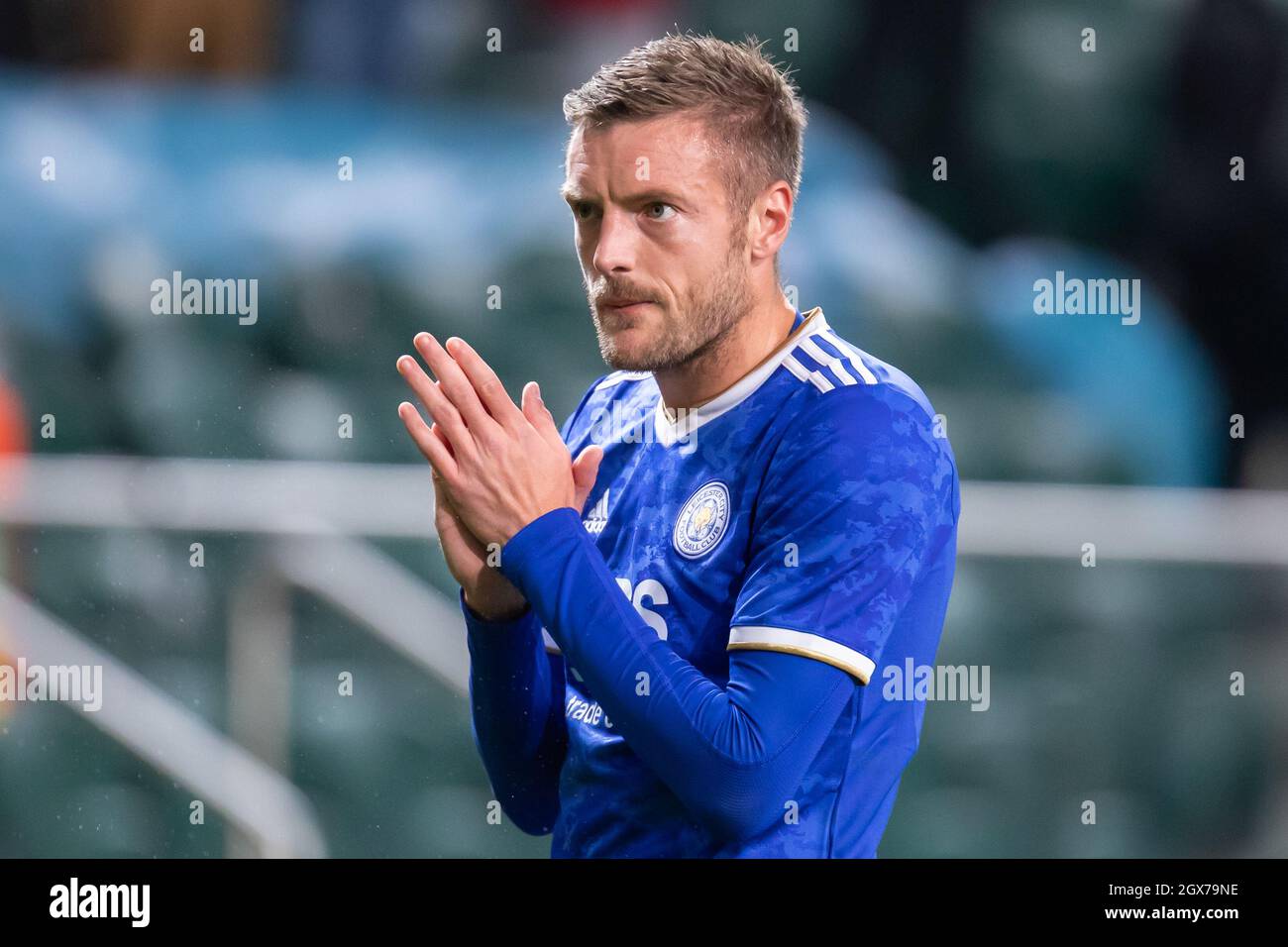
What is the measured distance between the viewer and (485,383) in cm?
158

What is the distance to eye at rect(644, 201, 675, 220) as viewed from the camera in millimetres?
1640

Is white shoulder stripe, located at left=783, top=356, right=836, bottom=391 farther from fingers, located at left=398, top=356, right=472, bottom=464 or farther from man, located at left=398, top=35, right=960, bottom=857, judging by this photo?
fingers, located at left=398, top=356, right=472, bottom=464

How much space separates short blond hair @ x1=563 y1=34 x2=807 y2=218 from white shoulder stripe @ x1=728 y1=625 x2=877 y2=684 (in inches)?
20.5

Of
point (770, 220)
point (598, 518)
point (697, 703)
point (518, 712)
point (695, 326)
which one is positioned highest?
point (770, 220)

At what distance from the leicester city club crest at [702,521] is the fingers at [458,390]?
24 centimetres

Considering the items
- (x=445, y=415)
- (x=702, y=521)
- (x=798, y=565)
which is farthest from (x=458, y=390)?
(x=798, y=565)

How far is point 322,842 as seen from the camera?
368 cm

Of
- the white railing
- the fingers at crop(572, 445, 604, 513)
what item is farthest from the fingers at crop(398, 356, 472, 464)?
the white railing

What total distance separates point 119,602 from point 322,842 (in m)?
0.96

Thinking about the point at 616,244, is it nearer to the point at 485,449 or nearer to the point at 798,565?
the point at 485,449

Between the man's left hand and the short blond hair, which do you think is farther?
the short blond hair

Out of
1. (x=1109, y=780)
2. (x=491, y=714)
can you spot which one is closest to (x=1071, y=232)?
(x=1109, y=780)

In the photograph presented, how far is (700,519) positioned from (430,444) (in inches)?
12.1

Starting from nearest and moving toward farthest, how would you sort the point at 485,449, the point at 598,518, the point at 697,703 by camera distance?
the point at 697,703, the point at 485,449, the point at 598,518
